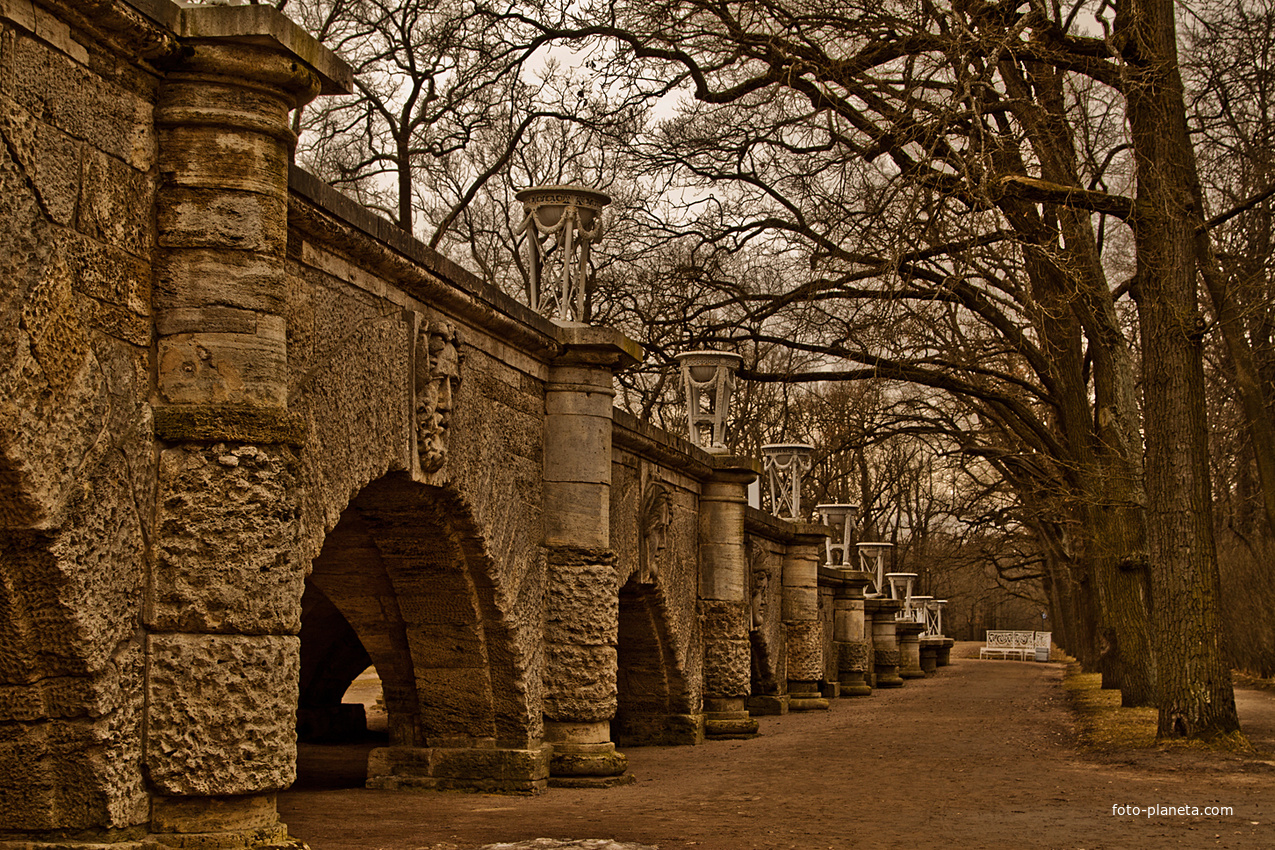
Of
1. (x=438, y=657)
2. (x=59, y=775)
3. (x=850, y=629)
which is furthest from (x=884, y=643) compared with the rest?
(x=59, y=775)

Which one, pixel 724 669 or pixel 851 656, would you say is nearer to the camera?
pixel 724 669

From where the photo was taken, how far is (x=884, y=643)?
3116 cm

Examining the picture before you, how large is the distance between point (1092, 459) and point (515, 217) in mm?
10755

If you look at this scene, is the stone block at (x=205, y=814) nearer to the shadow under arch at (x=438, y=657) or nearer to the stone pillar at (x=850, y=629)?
the shadow under arch at (x=438, y=657)

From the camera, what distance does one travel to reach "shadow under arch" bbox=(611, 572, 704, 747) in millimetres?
13195

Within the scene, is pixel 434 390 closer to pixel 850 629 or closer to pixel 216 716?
pixel 216 716

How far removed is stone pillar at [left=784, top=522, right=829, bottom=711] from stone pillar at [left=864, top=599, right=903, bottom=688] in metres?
9.97

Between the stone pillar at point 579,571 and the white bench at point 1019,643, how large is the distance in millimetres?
38485

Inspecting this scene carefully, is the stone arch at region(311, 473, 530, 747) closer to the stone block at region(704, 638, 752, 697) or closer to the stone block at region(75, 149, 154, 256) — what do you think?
the stone block at region(75, 149, 154, 256)

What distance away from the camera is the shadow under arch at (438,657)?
857 centimetres

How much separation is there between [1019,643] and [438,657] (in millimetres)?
41725

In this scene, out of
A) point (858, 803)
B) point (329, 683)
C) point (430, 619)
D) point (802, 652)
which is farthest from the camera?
point (802, 652)

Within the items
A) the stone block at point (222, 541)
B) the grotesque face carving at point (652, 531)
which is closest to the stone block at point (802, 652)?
the grotesque face carving at point (652, 531)

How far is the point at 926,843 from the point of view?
6988 mm
